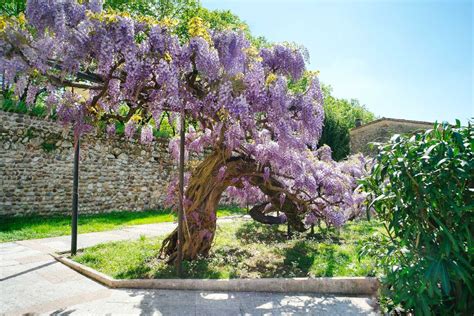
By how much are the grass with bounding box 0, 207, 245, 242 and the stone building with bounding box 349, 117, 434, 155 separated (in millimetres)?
11536

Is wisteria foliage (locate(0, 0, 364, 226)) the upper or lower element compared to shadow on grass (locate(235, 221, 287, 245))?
upper

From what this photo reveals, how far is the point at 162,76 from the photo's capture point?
396 cm

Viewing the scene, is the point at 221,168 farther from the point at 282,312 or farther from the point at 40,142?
the point at 40,142

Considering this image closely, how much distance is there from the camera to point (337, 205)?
6406mm

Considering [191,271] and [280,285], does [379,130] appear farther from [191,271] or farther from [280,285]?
[191,271]

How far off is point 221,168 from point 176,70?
5.22ft

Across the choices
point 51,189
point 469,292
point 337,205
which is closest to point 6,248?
point 51,189

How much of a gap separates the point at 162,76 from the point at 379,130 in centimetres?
1600

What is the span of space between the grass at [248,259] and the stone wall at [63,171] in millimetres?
4144

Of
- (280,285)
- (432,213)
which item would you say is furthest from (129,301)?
(432,213)

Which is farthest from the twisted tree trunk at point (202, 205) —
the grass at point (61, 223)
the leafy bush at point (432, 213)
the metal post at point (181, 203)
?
the leafy bush at point (432, 213)

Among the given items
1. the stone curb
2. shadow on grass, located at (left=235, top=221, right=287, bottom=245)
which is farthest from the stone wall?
the stone curb

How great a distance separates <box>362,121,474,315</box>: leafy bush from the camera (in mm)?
2100

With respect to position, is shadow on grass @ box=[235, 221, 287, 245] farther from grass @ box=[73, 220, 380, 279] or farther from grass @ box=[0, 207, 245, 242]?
grass @ box=[0, 207, 245, 242]
